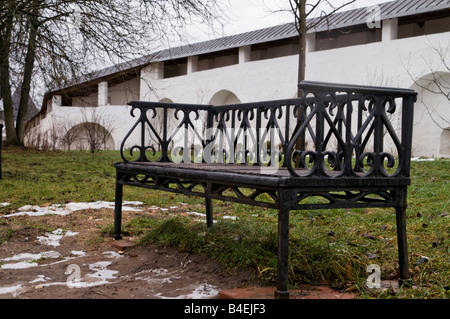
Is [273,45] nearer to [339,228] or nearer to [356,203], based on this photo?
[339,228]

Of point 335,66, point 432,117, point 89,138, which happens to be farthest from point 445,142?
point 89,138

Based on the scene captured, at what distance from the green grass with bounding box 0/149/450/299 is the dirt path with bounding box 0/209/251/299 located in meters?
0.13

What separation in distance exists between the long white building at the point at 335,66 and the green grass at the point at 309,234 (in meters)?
3.61

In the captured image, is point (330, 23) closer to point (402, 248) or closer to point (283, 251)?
point (402, 248)

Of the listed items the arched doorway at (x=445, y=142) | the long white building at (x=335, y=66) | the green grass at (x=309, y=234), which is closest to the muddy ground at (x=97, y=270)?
the green grass at (x=309, y=234)

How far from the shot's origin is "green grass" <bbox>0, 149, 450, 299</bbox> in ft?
8.54

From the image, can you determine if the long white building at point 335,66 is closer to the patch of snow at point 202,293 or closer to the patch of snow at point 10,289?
the patch of snow at point 10,289

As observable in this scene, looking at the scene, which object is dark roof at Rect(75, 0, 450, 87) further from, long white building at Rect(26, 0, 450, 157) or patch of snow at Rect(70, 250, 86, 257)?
patch of snow at Rect(70, 250, 86, 257)

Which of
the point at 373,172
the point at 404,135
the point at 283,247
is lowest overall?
the point at 283,247

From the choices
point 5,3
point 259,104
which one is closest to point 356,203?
point 259,104

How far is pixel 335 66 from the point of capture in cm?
1474

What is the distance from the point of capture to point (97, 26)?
287 inches

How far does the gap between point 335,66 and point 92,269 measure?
12902 mm
